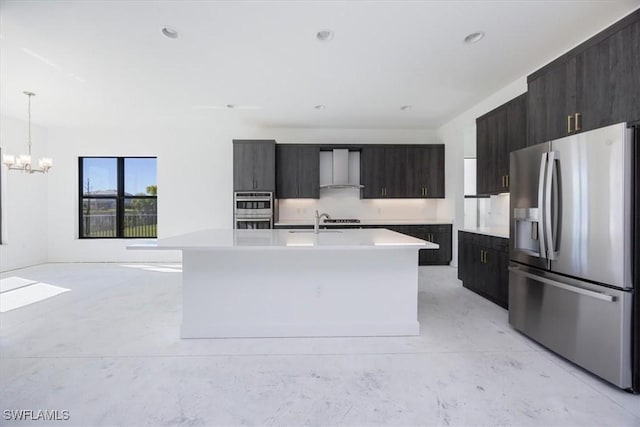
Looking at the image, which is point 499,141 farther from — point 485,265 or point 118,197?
point 118,197

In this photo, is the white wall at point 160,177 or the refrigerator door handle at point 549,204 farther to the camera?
the white wall at point 160,177

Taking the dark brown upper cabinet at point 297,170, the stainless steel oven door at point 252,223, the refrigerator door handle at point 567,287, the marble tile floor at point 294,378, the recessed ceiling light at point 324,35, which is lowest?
the marble tile floor at point 294,378

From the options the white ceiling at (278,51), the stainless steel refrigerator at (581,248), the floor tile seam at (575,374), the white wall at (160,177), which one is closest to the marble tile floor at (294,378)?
the floor tile seam at (575,374)

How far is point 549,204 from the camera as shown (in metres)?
2.25

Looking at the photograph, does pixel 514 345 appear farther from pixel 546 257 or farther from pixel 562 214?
pixel 562 214

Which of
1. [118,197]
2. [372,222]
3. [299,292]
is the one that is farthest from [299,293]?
[118,197]

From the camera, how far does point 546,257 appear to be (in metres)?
2.32

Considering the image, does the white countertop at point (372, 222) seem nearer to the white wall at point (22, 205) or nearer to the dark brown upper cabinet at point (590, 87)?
the dark brown upper cabinet at point (590, 87)

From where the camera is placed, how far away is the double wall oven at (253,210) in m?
5.44

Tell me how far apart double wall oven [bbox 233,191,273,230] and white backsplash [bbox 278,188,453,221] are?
646mm

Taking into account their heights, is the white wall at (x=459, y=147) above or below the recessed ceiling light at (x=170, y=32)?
below

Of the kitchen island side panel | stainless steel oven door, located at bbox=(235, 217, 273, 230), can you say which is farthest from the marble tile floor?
stainless steel oven door, located at bbox=(235, 217, 273, 230)

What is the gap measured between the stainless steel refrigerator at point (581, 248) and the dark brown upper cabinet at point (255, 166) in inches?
157

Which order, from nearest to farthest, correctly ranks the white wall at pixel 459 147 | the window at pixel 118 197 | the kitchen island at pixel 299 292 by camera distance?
1. the kitchen island at pixel 299 292
2. the white wall at pixel 459 147
3. the window at pixel 118 197
